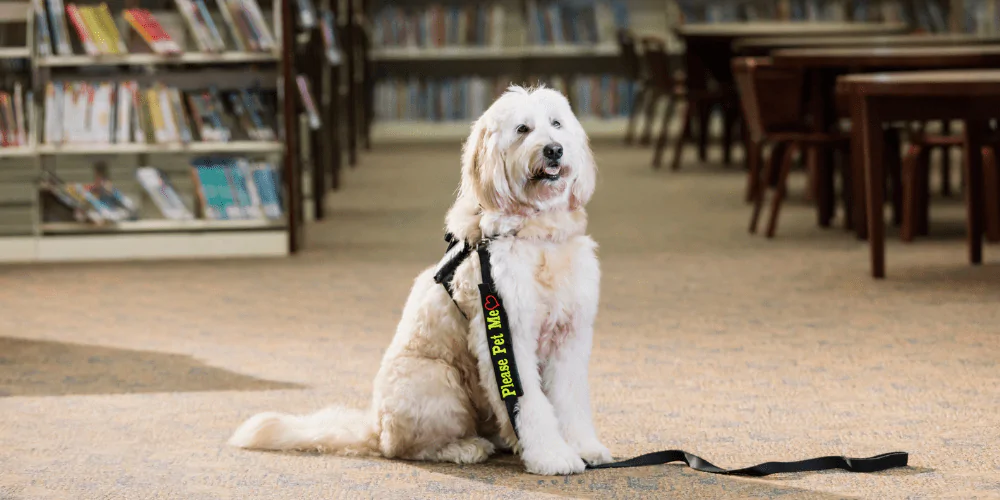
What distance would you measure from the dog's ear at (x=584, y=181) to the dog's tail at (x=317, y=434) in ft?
2.02

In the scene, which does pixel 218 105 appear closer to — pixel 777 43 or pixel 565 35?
pixel 777 43

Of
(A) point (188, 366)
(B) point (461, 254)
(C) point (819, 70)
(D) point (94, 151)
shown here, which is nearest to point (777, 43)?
(C) point (819, 70)

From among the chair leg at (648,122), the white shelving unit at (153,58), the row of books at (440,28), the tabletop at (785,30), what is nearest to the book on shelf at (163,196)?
the white shelving unit at (153,58)

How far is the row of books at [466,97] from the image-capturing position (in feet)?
40.3

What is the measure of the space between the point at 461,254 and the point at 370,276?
2704mm

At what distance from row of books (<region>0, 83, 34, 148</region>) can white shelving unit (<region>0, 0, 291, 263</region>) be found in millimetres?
35

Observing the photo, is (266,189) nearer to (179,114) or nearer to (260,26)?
(179,114)

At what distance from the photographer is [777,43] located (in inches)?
306

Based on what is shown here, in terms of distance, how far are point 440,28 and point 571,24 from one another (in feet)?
3.95

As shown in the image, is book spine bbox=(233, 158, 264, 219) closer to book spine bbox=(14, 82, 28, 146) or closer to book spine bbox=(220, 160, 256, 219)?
book spine bbox=(220, 160, 256, 219)

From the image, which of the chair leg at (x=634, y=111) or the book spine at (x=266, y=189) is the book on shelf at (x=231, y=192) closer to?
the book spine at (x=266, y=189)

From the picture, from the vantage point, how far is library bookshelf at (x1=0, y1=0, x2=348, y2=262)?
589 cm

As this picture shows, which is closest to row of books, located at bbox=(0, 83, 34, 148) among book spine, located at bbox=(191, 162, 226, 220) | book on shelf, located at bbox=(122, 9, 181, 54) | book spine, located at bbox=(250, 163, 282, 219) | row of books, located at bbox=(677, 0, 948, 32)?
book on shelf, located at bbox=(122, 9, 181, 54)

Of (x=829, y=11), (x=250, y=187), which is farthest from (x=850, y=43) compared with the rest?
(x=829, y=11)
